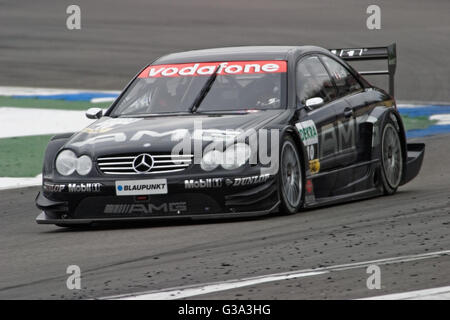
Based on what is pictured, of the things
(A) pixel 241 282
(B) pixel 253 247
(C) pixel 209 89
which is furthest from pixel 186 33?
(A) pixel 241 282

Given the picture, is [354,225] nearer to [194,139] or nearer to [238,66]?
[194,139]

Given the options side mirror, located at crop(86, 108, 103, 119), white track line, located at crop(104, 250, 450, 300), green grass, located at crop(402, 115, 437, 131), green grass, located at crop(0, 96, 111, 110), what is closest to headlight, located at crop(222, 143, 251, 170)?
side mirror, located at crop(86, 108, 103, 119)

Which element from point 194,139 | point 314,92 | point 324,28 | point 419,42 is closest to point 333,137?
point 314,92

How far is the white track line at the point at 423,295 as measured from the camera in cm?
605

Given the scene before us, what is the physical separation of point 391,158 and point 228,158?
2.53m

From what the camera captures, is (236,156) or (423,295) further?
(236,156)

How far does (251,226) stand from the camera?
9.30 m

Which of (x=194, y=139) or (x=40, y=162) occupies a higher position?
(x=194, y=139)

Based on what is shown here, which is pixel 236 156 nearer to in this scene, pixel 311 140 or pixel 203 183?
pixel 203 183

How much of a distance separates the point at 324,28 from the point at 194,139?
20758mm

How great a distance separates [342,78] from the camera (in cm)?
1151

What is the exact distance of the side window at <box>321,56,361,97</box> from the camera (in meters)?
11.4

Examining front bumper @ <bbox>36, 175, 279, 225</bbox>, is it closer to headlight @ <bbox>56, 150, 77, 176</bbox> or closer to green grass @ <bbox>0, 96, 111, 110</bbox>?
headlight @ <bbox>56, 150, 77, 176</bbox>

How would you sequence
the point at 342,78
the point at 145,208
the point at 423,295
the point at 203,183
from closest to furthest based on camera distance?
the point at 423,295 → the point at 203,183 → the point at 145,208 → the point at 342,78
